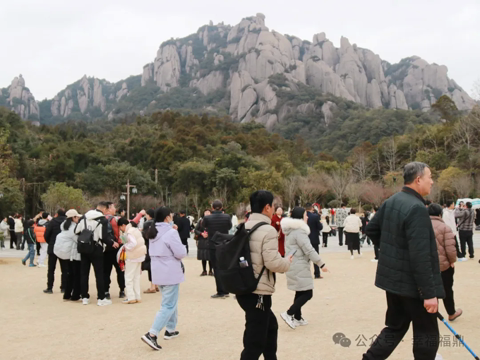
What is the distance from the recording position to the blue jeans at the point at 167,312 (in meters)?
5.12

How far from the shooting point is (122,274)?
859cm

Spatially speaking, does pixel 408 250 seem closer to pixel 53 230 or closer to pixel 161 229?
pixel 161 229

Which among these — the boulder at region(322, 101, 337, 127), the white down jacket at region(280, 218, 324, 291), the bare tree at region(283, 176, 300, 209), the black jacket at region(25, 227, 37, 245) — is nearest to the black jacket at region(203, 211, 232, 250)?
the white down jacket at region(280, 218, 324, 291)

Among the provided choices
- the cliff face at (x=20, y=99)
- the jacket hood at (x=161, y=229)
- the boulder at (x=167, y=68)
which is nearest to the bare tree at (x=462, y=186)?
the jacket hood at (x=161, y=229)

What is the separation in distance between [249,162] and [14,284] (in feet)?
136

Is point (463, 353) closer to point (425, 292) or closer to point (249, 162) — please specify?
point (425, 292)

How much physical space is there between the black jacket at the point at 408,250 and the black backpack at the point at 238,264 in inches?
37.2

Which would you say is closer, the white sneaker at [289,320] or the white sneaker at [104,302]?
the white sneaker at [289,320]

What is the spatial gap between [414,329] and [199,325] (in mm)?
3331

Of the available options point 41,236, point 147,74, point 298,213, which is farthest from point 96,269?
point 147,74

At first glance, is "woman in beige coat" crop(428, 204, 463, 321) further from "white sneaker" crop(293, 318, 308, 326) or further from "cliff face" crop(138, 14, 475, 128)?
"cliff face" crop(138, 14, 475, 128)

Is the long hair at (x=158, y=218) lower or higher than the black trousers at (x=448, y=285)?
higher

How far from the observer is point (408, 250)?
3.43 m

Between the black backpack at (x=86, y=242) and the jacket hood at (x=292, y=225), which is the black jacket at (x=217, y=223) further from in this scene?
the jacket hood at (x=292, y=225)
